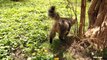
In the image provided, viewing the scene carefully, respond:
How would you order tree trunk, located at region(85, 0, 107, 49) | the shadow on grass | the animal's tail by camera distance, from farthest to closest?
1. tree trunk, located at region(85, 0, 107, 49)
2. the shadow on grass
3. the animal's tail

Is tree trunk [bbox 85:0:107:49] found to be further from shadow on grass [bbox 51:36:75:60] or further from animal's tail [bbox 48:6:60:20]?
animal's tail [bbox 48:6:60:20]

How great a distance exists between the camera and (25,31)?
6.49 m

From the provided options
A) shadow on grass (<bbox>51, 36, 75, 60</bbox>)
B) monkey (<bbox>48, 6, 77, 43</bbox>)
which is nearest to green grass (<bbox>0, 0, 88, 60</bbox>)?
shadow on grass (<bbox>51, 36, 75, 60</bbox>)

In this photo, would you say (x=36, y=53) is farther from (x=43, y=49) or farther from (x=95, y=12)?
(x=95, y=12)

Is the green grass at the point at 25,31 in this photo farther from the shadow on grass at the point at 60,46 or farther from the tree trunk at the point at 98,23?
the tree trunk at the point at 98,23

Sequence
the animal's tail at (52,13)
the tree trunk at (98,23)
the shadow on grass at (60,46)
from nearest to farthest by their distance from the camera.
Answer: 1. the animal's tail at (52,13)
2. the shadow on grass at (60,46)
3. the tree trunk at (98,23)

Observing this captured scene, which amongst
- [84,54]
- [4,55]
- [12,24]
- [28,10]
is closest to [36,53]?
[4,55]

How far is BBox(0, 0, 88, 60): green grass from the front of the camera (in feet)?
17.5

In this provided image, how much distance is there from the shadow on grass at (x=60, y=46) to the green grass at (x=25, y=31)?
5 cm

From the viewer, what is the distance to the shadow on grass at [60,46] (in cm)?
530

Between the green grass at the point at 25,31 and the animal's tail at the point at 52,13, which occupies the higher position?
the animal's tail at the point at 52,13

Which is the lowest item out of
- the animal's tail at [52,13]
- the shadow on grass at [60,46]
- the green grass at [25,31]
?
the shadow on grass at [60,46]

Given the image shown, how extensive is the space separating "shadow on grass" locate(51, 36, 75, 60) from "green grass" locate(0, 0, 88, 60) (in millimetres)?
48

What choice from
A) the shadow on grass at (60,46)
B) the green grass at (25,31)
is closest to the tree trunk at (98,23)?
the shadow on grass at (60,46)
